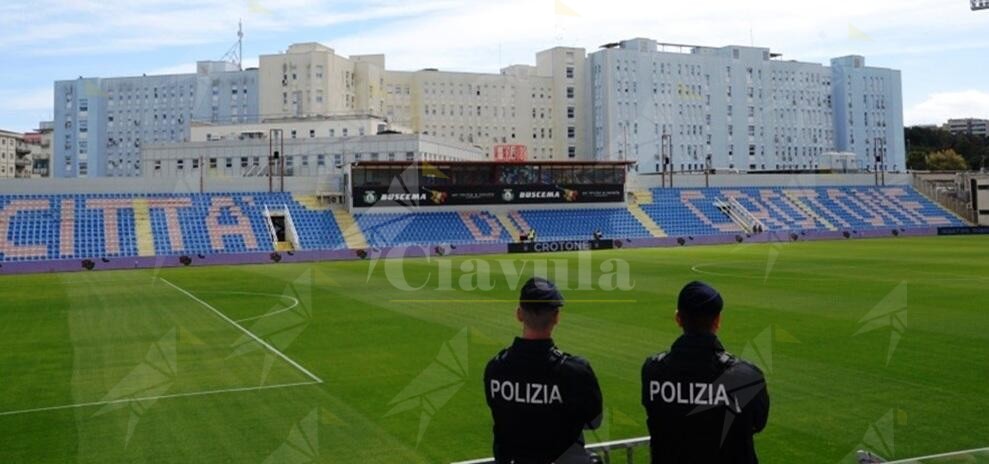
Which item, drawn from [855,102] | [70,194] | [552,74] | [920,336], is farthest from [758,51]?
[920,336]

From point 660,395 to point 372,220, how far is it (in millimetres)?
60752

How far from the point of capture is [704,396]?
488 centimetres

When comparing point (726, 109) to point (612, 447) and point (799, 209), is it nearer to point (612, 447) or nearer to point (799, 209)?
point (799, 209)

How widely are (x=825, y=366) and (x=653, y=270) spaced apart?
23756 millimetres

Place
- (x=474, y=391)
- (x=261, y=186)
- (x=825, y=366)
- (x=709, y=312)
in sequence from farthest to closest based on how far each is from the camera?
(x=261, y=186) < (x=825, y=366) < (x=474, y=391) < (x=709, y=312)

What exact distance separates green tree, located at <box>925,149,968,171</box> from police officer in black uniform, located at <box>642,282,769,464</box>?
141 meters

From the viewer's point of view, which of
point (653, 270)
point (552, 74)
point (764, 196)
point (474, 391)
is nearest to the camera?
point (474, 391)

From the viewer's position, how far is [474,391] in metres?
13.4

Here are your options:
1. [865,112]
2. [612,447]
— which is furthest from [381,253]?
[865,112]

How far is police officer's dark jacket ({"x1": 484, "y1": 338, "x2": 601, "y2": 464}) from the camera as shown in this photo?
16.4 ft

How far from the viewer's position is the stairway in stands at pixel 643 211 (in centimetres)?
6850

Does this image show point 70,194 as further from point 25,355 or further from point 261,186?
point 25,355

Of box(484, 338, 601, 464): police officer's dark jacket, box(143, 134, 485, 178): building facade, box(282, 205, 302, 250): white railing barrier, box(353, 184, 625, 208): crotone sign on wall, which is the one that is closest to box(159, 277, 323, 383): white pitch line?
box(484, 338, 601, 464): police officer's dark jacket

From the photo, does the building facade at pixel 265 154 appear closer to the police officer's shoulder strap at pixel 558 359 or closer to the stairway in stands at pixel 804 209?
the stairway in stands at pixel 804 209
